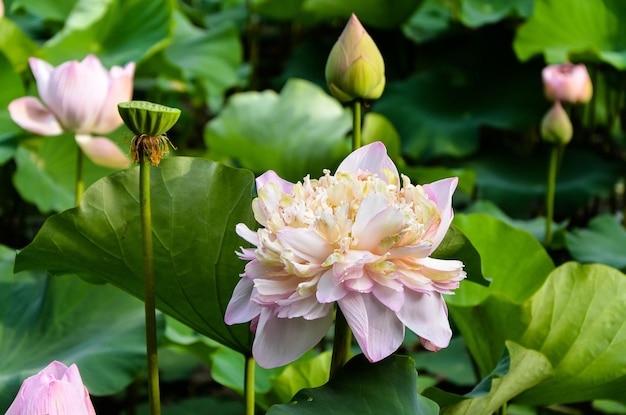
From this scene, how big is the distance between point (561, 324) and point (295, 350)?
1.26ft

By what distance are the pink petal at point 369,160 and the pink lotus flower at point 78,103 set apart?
0.52 m

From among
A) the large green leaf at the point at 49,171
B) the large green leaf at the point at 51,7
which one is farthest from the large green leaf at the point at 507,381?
the large green leaf at the point at 51,7

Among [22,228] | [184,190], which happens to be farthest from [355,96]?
[22,228]

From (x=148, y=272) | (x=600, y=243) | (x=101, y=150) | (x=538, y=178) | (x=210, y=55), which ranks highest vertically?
(x=148, y=272)

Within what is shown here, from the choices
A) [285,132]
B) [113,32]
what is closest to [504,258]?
[285,132]

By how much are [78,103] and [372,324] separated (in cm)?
65

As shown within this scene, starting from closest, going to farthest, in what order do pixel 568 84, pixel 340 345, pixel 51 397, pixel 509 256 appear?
pixel 51 397, pixel 340 345, pixel 509 256, pixel 568 84

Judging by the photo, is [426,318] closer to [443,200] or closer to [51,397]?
[443,200]

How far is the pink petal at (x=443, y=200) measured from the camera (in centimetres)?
59

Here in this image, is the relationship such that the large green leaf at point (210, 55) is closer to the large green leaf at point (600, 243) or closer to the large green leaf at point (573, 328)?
the large green leaf at point (600, 243)

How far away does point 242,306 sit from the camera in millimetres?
606

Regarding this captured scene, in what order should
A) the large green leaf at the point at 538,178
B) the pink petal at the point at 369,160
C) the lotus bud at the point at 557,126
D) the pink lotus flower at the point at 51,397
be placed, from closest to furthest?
the pink lotus flower at the point at 51,397
the pink petal at the point at 369,160
the lotus bud at the point at 557,126
the large green leaf at the point at 538,178

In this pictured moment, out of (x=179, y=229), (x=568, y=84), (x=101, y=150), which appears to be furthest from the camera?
(x=568, y=84)

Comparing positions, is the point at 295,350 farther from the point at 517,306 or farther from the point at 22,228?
the point at 22,228
